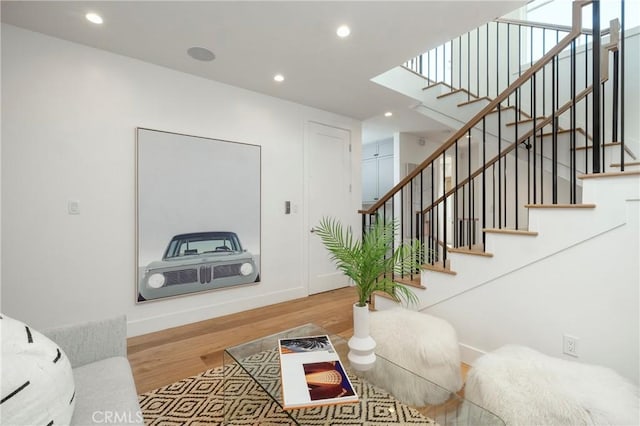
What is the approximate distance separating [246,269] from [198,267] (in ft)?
1.71

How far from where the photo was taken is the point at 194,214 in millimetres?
2979

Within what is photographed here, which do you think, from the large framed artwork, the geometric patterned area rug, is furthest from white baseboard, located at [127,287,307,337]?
the geometric patterned area rug

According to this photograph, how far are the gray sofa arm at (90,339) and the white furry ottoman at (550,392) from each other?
1770 millimetres

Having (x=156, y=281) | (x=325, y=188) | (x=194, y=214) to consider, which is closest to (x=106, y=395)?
(x=156, y=281)

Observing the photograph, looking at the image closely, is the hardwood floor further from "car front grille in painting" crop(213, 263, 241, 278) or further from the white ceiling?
the white ceiling

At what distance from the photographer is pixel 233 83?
10.5ft

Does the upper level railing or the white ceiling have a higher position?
the white ceiling

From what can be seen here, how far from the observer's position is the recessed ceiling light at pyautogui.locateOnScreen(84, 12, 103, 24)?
82.4 inches

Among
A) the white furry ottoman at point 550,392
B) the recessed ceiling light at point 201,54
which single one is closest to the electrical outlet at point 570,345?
the white furry ottoman at point 550,392

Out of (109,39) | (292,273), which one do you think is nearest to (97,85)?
(109,39)

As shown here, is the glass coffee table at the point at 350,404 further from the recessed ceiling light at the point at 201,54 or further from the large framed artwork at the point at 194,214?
the recessed ceiling light at the point at 201,54

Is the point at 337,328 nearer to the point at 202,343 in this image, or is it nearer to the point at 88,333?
the point at 202,343

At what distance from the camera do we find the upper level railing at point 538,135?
6.32ft

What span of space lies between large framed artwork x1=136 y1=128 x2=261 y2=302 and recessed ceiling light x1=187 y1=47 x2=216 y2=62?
735 mm
